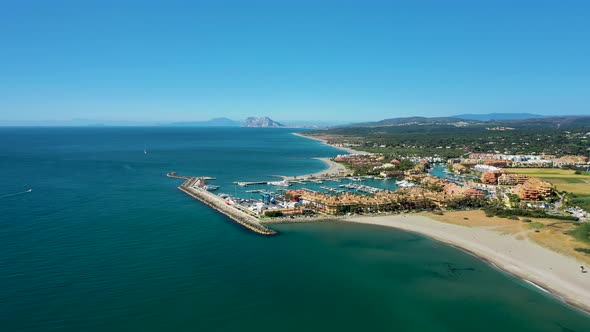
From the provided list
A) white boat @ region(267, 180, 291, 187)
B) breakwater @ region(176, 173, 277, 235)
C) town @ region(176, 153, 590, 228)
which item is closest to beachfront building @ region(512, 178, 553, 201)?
town @ region(176, 153, 590, 228)

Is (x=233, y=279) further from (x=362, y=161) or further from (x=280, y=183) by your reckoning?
(x=362, y=161)

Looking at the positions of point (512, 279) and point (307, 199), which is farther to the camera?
point (307, 199)

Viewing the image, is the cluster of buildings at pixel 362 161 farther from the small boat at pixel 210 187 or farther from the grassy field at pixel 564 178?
the small boat at pixel 210 187

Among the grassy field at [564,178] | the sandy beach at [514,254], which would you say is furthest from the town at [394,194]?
the sandy beach at [514,254]

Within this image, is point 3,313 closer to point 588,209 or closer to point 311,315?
point 311,315

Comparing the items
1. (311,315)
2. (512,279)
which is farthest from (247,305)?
(512,279)
